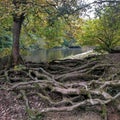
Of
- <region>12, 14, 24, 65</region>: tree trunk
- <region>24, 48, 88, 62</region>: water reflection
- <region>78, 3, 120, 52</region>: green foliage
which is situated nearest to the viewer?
<region>12, 14, 24, 65</region>: tree trunk

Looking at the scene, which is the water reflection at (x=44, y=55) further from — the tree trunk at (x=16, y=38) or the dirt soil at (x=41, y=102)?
the dirt soil at (x=41, y=102)

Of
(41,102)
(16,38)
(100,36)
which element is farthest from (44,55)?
(41,102)

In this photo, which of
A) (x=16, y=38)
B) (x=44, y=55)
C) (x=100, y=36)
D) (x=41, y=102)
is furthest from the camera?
(x=44, y=55)

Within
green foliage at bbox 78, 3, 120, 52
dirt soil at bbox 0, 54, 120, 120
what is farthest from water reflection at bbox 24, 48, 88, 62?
dirt soil at bbox 0, 54, 120, 120

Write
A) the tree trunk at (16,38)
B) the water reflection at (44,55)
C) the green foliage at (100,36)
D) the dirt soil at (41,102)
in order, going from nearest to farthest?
the dirt soil at (41,102)
the tree trunk at (16,38)
the green foliage at (100,36)
the water reflection at (44,55)

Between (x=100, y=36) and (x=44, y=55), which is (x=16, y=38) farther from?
(x=44, y=55)

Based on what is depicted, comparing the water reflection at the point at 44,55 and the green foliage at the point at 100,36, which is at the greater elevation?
the green foliage at the point at 100,36

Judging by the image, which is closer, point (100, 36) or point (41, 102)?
point (41, 102)

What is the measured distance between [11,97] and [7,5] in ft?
9.01

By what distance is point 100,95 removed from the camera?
579 centimetres

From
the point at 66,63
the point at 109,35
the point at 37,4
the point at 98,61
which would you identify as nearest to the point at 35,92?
the point at 37,4

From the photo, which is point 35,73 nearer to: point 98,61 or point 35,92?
point 35,92

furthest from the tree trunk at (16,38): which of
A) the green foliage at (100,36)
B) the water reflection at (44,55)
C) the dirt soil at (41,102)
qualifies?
the water reflection at (44,55)

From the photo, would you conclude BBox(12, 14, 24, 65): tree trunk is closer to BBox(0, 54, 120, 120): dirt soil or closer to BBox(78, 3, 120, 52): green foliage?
→ BBox(0, 54, 120, 120): dirt soil
